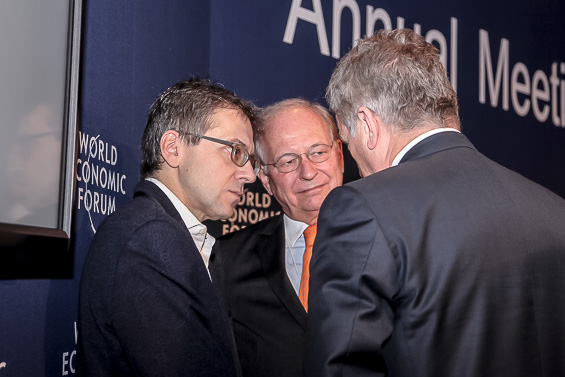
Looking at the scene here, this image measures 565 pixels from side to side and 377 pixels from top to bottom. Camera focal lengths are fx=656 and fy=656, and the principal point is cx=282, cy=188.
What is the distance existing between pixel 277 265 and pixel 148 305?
992 millimetres

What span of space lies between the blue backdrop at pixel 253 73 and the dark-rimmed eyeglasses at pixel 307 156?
2.02 feet

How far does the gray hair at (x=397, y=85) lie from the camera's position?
168 cm

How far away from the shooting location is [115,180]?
251cm

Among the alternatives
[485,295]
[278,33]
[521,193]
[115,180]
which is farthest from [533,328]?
[278,33]

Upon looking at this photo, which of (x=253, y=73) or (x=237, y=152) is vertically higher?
(x=253, y=73)

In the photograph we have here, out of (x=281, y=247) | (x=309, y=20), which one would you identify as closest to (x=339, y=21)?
(x=309, y=20)

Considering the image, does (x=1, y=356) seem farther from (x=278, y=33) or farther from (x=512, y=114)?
(x=512, y=114)

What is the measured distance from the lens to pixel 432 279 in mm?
1426

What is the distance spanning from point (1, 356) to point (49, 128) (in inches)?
26.0

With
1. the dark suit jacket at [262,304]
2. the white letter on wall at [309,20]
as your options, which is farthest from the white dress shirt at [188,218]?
the white letter on wall at [309,20]

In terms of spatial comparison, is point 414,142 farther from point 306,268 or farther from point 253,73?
point 253,73

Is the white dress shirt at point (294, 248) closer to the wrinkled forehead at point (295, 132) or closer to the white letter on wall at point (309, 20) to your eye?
the wrinkled forehead at point (295, 132)

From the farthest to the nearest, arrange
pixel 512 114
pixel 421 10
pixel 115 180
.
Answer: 1. pixel 512 114
2. pixel 421 10
3. pixel 115 180

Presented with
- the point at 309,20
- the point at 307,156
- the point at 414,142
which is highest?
the point at 309,20
